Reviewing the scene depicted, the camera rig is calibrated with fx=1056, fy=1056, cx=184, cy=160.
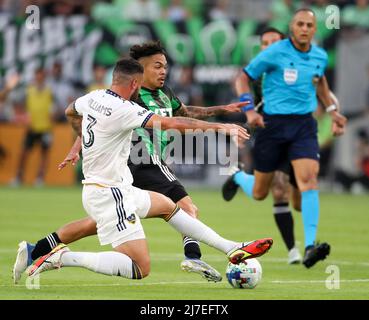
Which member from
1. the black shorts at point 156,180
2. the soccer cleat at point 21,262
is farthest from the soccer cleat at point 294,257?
the soccer cleat at point 21,262

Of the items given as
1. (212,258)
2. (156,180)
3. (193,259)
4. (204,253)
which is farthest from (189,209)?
(204,253)

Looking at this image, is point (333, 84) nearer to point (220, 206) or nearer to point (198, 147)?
point (198, 147)

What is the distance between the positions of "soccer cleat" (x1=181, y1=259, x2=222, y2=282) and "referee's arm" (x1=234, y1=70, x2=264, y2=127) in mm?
2382

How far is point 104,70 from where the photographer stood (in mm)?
25781

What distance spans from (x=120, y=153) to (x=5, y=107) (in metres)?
17.7

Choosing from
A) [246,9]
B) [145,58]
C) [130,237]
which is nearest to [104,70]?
[246,9]

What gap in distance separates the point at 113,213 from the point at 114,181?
293 mm

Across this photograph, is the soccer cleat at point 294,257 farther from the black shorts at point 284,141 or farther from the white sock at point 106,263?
the white sock at point 106,263

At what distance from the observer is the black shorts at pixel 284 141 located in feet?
39.6

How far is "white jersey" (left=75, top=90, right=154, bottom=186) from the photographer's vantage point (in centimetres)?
889

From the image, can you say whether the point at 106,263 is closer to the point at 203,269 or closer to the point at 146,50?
the point at 203,269

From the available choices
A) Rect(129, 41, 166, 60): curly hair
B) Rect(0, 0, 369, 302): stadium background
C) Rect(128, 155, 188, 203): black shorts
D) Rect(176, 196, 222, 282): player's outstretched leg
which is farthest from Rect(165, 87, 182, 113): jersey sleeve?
Rect(0, 0, 369, 302): stadium background

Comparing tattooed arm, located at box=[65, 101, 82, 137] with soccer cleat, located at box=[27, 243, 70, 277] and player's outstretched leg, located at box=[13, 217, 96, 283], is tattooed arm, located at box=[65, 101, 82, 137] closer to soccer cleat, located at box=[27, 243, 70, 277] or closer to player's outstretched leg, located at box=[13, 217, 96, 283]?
player's outstretched leg, located at box=[13, 217, 96, 283]

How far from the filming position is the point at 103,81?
25.6m
